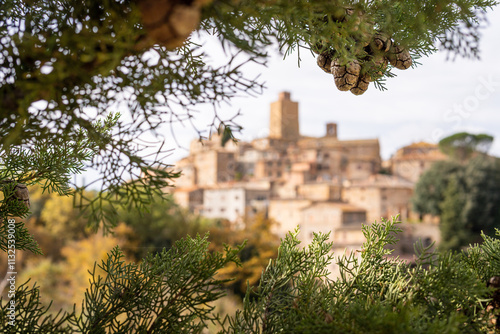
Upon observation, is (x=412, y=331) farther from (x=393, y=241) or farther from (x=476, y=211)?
(x=476, y=211)

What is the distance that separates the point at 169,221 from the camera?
19.9 metres

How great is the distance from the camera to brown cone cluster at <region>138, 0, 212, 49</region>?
81 centimetres

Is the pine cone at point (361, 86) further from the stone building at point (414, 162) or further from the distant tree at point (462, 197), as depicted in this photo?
the stone building at point (414, 162)

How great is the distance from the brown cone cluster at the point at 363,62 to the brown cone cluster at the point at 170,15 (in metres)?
0.53

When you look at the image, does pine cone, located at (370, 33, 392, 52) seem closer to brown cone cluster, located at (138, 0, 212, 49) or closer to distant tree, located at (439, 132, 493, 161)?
brown cone cluster, located at (138, 0, 212, 49)

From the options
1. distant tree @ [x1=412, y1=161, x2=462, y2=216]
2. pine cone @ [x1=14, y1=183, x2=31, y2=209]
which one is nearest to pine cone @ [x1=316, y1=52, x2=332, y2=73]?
pine cone @ [x1=14, y1=183, x2=31, y2=209]

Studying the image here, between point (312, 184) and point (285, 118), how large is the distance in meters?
21.7

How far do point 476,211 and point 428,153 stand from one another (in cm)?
1252

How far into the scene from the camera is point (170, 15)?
2.65 feet

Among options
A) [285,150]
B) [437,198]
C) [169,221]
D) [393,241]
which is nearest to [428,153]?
[437,198]

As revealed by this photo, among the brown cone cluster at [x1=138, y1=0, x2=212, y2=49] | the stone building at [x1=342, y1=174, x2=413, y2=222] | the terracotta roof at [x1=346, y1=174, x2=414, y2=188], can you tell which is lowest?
the brown cone cluster at [x1=138, y1=0, x2=212, y2=49]

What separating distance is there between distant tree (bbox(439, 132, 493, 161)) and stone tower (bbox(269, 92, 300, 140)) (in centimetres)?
1830

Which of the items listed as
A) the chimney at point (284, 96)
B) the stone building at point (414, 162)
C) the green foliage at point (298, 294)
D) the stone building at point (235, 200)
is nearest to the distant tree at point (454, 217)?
the stone building at point (414, 162)

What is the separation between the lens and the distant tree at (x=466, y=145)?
130ft
